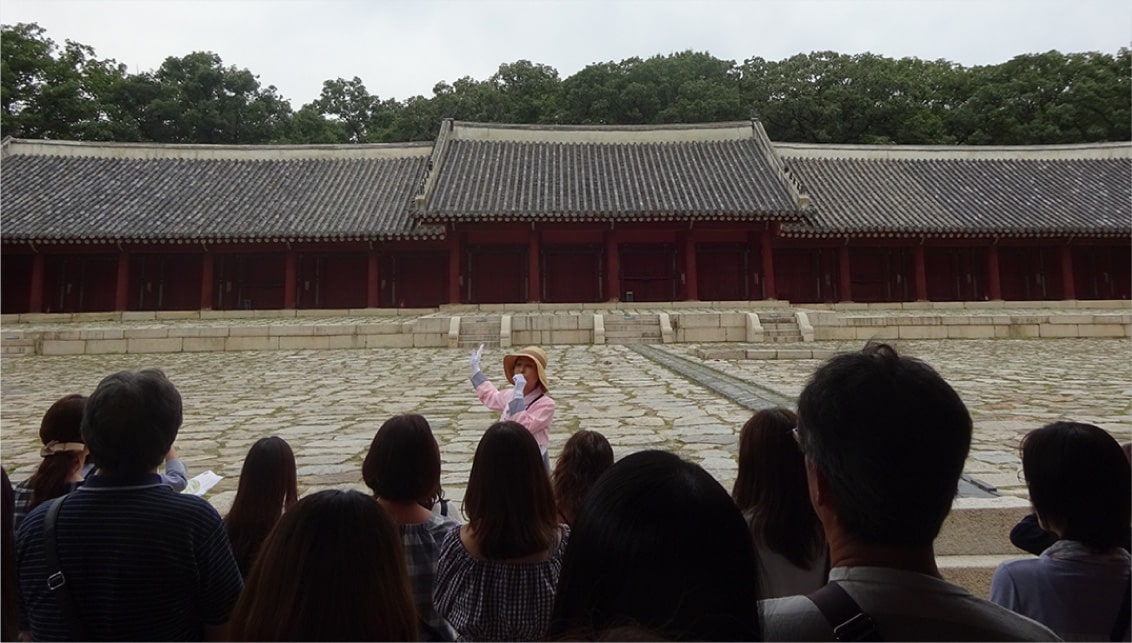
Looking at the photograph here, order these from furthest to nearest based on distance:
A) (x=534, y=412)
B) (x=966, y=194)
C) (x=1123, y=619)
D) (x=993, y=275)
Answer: (x=966, y=194)
(x=993, y=275)
(x=534, y=412)
(x=1123, y=619)

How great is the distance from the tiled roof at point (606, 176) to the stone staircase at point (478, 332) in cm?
362

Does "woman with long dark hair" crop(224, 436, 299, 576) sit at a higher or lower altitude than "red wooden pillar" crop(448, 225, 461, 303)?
lower

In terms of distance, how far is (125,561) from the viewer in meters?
1.88

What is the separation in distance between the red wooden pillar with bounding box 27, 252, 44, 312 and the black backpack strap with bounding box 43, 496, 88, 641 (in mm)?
23354

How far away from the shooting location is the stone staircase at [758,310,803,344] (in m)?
16.6

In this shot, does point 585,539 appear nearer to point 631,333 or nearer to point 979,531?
point 979,531

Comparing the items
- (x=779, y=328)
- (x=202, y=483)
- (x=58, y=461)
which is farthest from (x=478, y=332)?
(x=58, y=461)

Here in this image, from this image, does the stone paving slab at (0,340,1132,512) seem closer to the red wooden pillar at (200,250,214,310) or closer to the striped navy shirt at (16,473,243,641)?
the striped navy shirt at (16,473,243,641)

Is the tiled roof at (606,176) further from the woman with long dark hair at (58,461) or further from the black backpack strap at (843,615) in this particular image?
the black backpack strap at (843,615)

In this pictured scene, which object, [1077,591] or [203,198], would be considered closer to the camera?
[1077,591]

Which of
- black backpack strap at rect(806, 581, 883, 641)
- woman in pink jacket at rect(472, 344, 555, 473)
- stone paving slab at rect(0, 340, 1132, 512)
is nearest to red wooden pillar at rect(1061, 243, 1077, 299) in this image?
stone paving slab at rect(0, 340, 1132, 512)

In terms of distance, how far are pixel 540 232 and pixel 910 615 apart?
20372 millimetres

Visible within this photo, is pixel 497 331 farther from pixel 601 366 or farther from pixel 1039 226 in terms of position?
pixel 1039 226

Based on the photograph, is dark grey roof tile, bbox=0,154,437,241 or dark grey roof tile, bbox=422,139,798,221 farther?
dark grey roof tile, bbox=0,154,437,241
